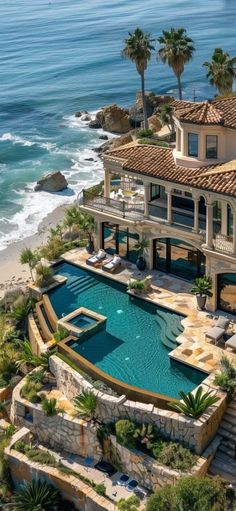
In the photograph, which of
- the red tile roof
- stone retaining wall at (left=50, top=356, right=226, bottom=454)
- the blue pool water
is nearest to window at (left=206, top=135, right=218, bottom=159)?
the red tile roof

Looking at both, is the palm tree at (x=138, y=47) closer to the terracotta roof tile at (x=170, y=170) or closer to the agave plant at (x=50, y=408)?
the terracotta roof tile at (x=170, y=170)

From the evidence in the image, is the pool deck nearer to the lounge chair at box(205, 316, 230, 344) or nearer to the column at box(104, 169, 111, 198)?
the lounge chair at box(205, 316, 230, 344)

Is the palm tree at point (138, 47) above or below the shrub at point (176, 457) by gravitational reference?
above

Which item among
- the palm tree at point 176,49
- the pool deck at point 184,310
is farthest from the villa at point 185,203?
the palm tree at point 176,49

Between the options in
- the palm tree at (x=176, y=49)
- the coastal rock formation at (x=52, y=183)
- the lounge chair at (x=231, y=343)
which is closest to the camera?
the lounge chair at (x=231, y=343)

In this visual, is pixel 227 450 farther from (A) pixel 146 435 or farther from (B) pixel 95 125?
(B) pixel 95 125

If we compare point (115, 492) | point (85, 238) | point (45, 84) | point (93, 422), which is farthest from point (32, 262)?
point (45, 84)
